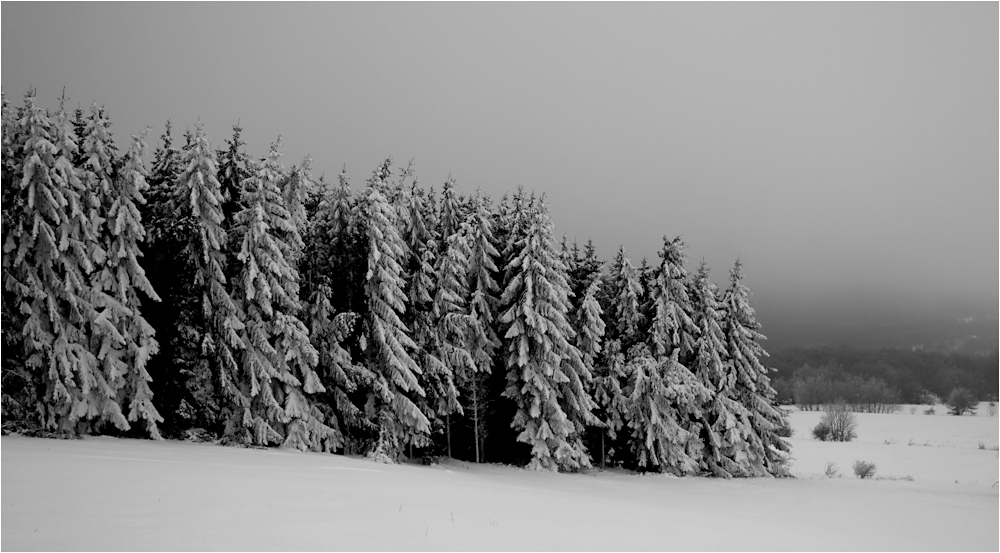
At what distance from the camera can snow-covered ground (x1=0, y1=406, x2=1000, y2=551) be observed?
28.9 ft

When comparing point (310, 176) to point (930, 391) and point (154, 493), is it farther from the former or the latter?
point (930, 391)

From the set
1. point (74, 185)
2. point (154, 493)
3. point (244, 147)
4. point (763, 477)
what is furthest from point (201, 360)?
point (763, 477)

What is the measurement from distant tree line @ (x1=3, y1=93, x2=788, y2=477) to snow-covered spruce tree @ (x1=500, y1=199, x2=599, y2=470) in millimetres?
109

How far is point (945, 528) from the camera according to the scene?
16.9 metres

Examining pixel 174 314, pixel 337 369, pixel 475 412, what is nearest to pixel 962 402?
pixel 475 412

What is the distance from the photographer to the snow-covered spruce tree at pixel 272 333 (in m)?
23.1

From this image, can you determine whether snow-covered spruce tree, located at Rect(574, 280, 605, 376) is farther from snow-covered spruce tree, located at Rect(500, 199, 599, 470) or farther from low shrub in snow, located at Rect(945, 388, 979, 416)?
low shrub in snow, located at Rect(945, 388, 979, 416)

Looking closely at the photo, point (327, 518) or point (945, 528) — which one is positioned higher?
point (327, 518)

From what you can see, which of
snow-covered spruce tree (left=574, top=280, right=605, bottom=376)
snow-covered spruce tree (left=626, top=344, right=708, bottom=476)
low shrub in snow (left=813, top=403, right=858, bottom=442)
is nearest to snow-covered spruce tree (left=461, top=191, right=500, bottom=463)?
snow-covered spruce tree (left=574, top=280, right=605, bottom=376)

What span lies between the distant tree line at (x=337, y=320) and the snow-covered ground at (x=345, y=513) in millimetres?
3132

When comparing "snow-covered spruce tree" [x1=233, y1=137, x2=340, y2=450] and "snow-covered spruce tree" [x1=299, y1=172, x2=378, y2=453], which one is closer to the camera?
"snow-covered spruce tree" [x1=233, y1=137, x2=340, y2=450]

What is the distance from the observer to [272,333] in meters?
23.7

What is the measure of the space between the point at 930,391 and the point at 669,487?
497ft

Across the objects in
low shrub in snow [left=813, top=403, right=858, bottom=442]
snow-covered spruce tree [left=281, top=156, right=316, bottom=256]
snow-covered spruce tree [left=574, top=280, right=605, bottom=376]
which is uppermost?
snow-covered spruce tree [left=281, top=156, right=316, bottom=256]
